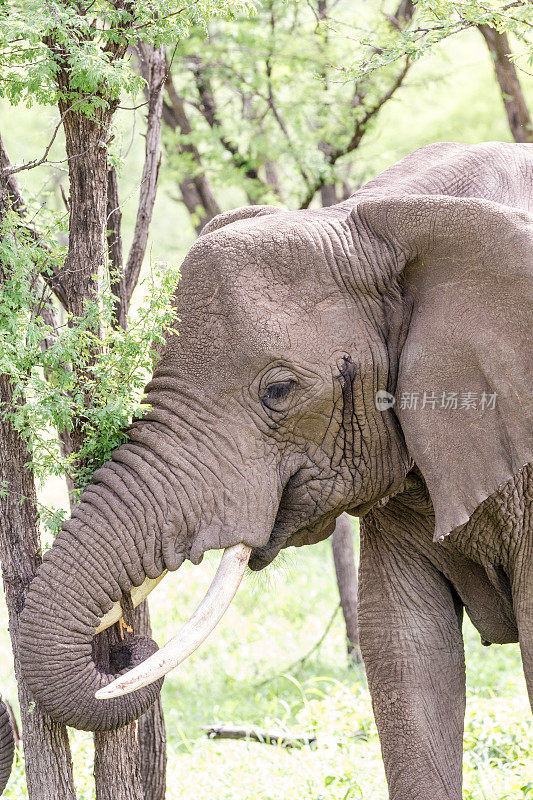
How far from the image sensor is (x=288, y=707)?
6.73m

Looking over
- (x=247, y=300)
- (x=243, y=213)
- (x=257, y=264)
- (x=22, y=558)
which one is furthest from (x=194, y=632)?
(x=243, y=213)

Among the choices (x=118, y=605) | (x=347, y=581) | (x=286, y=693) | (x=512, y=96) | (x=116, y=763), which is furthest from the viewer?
(x=512, y=96)

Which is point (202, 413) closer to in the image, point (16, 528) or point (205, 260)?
point (205, 260)

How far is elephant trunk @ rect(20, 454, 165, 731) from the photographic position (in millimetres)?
3486

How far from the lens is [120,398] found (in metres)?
3.73

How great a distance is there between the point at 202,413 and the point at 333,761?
2.96 meters

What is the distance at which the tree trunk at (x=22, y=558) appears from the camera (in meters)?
3.89

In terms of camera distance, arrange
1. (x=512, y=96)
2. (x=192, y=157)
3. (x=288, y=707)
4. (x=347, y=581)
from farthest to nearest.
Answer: (x=512, y=96) → (x=347, y=581) → (x=192, y=157) → (x=288, y=707)

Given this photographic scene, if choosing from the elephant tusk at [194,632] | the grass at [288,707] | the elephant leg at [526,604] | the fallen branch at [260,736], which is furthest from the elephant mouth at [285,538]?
the fallen branch at [260,736]

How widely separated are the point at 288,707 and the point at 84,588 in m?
3.54

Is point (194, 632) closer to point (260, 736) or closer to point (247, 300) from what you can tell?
point (247, 300)

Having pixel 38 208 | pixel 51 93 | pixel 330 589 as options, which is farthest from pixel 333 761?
pixel 330 589

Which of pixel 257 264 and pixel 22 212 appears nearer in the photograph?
pixel 257 264

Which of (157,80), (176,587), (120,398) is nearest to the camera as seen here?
(120,398)
